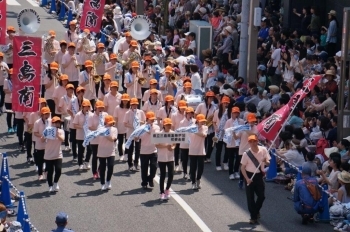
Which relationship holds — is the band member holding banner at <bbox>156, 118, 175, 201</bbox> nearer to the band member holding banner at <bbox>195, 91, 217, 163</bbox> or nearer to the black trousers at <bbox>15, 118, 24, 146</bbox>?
the band member holding banner at <bbox>195, 91, 217, 163</bbox>

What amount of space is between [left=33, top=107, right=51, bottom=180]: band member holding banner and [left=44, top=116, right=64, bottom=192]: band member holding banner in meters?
0.41

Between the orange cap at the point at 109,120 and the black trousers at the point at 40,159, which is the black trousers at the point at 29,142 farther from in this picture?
the orange cap at the point at 109,120

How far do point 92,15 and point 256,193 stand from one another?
37.5 feet

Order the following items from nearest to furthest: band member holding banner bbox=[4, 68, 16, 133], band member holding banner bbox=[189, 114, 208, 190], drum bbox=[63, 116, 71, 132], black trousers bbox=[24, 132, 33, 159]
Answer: band member holding banner bbox=[189, 114, 208, 190] → black trousers bbox=[24, 132, 33, 159] → drum bbox=[63, 116, 71, 132] → band member holding banner bbox=[4, 68, 16, 133]

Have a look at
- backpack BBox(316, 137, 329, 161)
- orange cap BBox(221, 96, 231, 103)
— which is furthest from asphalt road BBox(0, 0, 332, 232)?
orange cap BBox(221, 96, 231, 103)

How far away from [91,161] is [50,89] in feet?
8.93

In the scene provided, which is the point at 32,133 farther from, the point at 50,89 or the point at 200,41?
the point at 200,41

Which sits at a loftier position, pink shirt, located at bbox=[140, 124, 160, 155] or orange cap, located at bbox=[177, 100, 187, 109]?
orange cap, located at bbox=[177, 100, 187, 109]

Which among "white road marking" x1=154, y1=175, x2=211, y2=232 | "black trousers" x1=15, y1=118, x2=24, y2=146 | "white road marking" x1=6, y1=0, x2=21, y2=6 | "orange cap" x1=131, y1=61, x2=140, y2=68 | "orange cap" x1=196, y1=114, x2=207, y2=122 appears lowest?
"white road marking" x1=154, y1=175, x2=211, y2=232

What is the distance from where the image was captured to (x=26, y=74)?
72.7ft

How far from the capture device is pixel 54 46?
28.3 metres

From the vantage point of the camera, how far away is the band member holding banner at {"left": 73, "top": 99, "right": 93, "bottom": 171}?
22614 millimetres

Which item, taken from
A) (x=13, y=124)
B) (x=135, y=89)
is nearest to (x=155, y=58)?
(x=135, y=89)

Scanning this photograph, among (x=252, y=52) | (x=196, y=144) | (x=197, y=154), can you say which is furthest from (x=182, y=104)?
(x=252, y=52)
